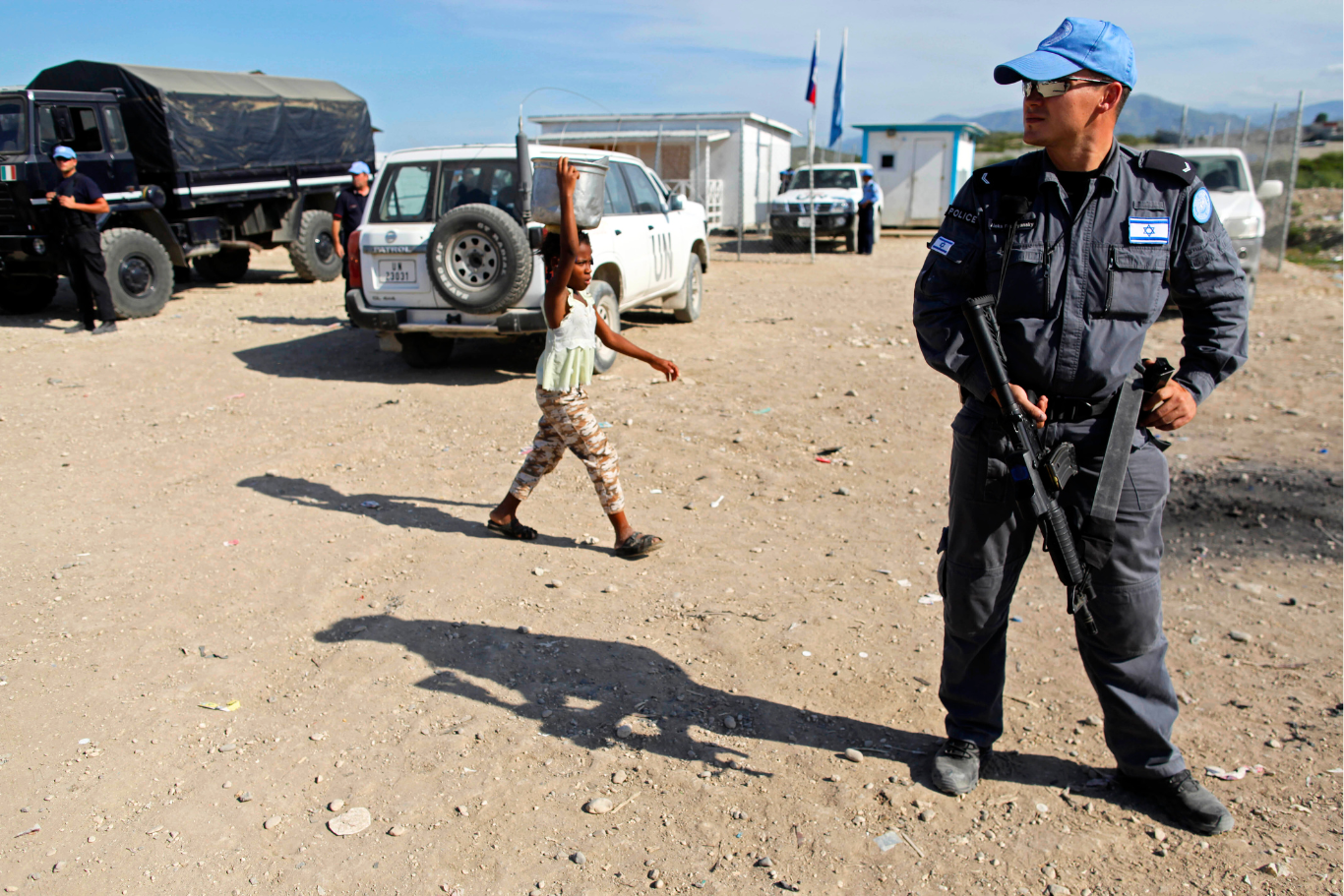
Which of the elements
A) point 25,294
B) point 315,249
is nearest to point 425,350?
point 25,294

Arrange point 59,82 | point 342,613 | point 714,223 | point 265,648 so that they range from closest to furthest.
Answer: point 265,648 < point 342,613 < point 59,82 < point 714,223

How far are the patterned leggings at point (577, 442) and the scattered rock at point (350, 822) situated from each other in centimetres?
205

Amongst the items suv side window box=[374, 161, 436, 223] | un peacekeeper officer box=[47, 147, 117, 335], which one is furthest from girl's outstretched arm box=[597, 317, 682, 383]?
un peacekeeper officer box=[47, 147, 117, 335]

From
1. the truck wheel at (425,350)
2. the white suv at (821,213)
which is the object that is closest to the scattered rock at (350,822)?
the truck wheel at (425,350)

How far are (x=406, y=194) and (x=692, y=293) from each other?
12.1 ft

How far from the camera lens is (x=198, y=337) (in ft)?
32.9

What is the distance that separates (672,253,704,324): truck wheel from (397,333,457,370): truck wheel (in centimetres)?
286

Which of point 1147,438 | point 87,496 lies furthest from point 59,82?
point 1147,438

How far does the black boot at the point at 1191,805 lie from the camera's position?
262 centimetres

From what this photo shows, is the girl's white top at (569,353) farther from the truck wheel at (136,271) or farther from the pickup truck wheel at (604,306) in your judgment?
the truck wheel at (136,271)

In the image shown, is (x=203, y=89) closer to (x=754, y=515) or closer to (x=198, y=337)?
(x=198, y=337)

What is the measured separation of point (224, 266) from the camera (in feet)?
48.2

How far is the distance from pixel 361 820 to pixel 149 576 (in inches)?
86.7

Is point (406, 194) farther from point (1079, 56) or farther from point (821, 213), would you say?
point (821, 213)
